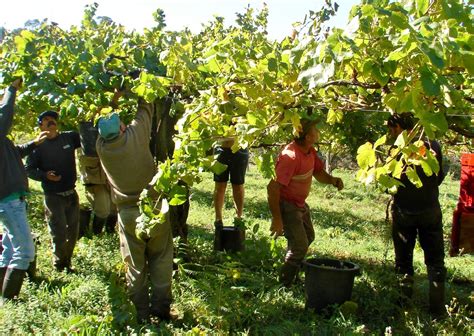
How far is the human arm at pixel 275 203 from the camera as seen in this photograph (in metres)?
4.55

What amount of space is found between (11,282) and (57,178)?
1224 mm

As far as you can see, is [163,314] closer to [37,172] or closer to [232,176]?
[37,172]

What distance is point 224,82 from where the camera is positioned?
2.94 metres

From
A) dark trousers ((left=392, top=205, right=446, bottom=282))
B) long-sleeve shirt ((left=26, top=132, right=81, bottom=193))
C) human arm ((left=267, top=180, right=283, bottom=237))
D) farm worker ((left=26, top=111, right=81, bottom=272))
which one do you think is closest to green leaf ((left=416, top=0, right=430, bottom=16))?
dark trousers ((left=392, top=205, right=446, bottom=282))

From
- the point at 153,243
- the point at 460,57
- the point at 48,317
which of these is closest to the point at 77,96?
the point at 153,243

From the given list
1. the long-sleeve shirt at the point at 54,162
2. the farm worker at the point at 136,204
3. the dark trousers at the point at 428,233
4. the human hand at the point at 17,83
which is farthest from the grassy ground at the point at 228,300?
the human hand at the point at 17,83

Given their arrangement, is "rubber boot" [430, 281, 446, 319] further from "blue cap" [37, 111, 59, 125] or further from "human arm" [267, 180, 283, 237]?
"blue cap" [37, 111, 59, 125]

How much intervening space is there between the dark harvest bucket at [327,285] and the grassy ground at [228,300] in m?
0.10

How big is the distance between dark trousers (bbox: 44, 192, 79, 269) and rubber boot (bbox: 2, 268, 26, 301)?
86 cm

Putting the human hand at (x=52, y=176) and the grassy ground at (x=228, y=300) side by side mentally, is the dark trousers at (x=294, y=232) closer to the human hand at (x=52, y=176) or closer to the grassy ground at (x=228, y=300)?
Answer: the grassy ground at (x=228, y=300)

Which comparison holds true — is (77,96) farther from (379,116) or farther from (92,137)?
(379,116)

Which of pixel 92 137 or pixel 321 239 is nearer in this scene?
pixel 92 137

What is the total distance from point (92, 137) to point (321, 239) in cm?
396

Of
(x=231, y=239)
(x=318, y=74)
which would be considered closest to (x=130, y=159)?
(x=318, y=74)
